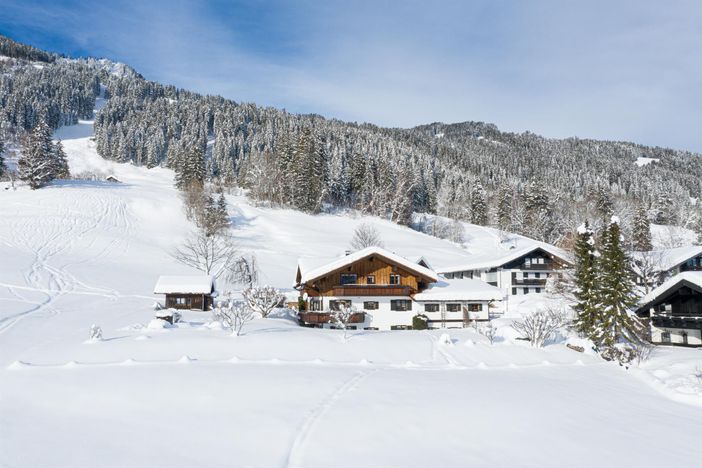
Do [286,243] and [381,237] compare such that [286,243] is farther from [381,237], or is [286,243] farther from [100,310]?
[100,310]

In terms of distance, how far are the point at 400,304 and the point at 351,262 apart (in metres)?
5.73

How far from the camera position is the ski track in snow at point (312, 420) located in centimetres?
895

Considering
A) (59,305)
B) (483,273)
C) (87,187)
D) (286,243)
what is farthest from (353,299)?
(87,187)

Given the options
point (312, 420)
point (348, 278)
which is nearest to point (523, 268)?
point (348, 278)

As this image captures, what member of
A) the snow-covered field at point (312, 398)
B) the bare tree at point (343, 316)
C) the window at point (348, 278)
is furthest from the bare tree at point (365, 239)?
the snow-covered field at point (312, 398)

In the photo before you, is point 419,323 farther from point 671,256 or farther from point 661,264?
point 671,256

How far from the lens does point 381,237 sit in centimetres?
7388

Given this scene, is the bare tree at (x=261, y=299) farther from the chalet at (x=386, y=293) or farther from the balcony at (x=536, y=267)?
the balcony at (x=536, y=267)

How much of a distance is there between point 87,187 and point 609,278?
8316 centimetres

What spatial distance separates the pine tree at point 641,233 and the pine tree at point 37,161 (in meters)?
99.1

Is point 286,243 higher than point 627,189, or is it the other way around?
point 627,189

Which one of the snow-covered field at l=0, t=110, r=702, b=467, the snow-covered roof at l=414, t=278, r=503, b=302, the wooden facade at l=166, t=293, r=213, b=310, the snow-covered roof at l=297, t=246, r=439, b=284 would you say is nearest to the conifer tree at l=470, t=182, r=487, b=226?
the snow-covered roof at l=414, t=278, r=503, b=302

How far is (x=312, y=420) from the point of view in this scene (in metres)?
11.2

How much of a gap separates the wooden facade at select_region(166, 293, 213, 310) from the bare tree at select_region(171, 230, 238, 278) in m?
14.8
